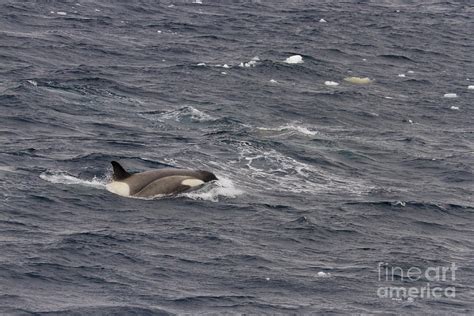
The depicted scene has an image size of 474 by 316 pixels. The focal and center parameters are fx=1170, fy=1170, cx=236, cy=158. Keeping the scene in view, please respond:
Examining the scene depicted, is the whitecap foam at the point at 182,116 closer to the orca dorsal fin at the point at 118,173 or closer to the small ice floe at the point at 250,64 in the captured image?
the small ice floe at the point at 250,64

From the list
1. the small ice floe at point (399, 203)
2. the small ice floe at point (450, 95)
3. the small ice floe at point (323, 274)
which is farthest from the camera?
the small ice floe at point (450, 95)

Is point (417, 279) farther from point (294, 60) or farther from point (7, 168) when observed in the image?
point (294, 60)

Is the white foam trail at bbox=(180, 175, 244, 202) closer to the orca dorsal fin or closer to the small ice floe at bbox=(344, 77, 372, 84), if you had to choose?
the orca dorsal fin

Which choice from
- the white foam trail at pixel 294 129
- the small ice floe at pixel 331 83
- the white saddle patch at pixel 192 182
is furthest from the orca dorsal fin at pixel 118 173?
the small ice floe at pixel 331 83

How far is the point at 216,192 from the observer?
35219 mm

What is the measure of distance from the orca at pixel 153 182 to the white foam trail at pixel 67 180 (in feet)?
1.71

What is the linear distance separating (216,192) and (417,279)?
8017 millimetres

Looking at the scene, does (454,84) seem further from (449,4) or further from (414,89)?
(449,4)

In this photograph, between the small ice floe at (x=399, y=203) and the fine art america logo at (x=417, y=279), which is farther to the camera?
the small ice floe at (x=399, y=203)

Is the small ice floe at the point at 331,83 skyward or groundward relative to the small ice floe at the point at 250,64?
groundward

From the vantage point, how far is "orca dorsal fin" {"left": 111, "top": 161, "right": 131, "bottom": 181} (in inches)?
1346

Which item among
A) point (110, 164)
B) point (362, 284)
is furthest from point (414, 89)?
point (362, 284)

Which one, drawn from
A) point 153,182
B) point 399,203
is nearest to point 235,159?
point 153,182

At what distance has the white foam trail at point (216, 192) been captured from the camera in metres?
34.7
